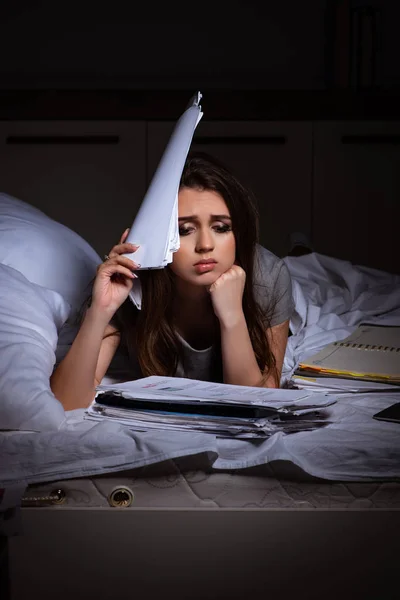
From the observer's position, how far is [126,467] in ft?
3.00

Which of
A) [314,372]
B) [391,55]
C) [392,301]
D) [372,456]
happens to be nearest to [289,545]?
[372,456]

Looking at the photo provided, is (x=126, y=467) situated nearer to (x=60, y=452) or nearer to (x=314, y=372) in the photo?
(x=60, y=452)

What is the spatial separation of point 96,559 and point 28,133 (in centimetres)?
198

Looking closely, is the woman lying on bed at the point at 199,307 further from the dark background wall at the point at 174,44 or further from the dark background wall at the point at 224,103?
the dark background wall at the point at 174,44

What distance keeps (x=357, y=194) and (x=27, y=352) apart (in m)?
1.77

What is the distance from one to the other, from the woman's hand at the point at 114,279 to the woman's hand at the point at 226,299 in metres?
0.15

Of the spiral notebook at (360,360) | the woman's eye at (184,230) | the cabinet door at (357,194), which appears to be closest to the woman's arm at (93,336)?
the woman's eye at (184,230)

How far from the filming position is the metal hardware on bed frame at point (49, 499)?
2.92 ft

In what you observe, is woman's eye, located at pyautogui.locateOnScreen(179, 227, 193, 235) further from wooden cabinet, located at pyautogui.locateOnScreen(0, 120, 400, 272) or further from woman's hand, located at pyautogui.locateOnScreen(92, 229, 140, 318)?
wooden cabinet, located at pyautogui.locateOnScreen(0, 120, 400, 272)

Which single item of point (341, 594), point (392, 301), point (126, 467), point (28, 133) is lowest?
point (341, 594)

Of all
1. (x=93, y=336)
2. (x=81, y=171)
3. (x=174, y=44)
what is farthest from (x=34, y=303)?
(x=174, y=44)

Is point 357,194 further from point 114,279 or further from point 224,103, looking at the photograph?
point 114,279

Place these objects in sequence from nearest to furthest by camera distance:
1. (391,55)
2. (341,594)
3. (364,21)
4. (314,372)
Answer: (341,594) < (314,372) < (364,21) < (391,55)

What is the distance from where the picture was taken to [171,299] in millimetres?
1490
